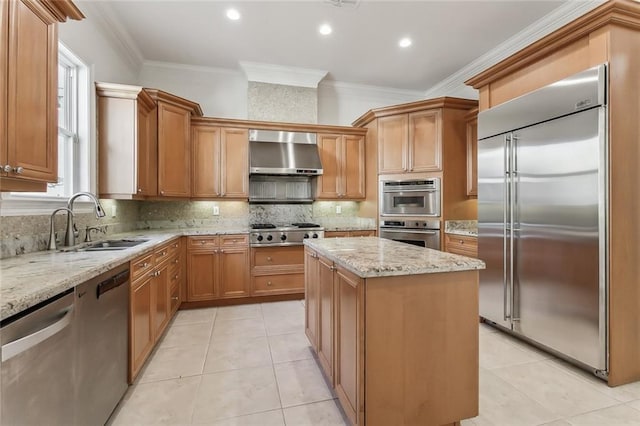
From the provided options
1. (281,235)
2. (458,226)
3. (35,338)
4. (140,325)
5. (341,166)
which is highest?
(341,166)

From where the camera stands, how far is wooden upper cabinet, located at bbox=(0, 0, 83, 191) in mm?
1329

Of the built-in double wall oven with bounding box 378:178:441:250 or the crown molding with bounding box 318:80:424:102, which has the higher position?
the crown molding with bounding box 318:80:424:102

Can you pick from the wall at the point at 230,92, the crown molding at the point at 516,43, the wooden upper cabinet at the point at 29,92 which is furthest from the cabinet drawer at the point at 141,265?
the crown molding at the point at 516,43

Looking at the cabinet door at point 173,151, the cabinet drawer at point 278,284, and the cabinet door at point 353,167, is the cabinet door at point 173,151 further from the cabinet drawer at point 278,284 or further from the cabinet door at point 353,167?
the cabinet door at point 353,167

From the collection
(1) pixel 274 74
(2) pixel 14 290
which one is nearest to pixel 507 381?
(2) pixel 14 290

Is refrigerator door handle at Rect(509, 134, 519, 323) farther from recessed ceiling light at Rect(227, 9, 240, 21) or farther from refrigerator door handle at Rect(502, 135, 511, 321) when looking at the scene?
recessed ceiling light at Rect(227, 9, 240, 21)

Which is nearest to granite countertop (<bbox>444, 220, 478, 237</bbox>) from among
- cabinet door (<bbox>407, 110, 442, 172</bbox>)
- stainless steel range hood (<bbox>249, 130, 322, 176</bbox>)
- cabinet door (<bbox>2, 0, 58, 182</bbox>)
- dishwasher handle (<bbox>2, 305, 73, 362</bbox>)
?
cabinet door (<bbox>407, 110, 442, 172</bbox>)

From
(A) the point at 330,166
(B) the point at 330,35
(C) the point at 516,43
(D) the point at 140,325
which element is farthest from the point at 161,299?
(C) the point at 516,43

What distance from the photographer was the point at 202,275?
362 centimetres

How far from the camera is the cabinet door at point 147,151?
3053 mm

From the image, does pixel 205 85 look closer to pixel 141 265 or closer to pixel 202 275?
pixel 202 275

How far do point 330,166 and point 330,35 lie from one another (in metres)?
1.72

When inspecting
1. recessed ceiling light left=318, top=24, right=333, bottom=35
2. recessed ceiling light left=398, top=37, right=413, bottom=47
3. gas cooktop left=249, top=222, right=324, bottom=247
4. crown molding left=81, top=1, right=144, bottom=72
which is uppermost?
recessed ceiling light left=398, top=37, right=413, bottom=47

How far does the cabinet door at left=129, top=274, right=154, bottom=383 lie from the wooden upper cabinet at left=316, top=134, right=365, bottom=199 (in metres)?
2.69
